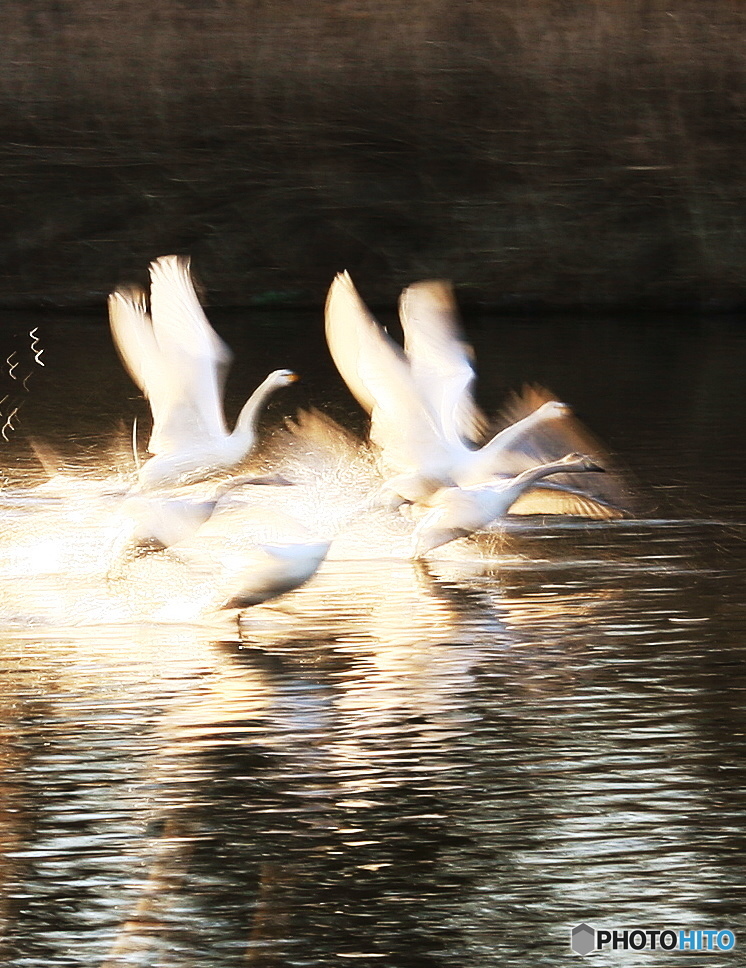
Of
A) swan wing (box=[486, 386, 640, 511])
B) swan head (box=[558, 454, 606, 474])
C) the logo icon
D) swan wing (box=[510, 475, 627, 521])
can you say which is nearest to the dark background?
swan wing (box=[486, 386, 640, 511])

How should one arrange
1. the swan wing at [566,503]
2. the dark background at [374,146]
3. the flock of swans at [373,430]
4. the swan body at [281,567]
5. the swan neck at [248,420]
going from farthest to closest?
the dark background at [374,146], the swan wing at [566,503], the swan neck at [248,420], the flock of swans at [373,430], the swan body at [281,567]

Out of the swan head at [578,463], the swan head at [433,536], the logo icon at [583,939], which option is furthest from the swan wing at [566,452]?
the logo icon at [583,939]

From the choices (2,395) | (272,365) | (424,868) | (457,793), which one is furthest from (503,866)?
(272,365)

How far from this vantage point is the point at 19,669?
10.1 metres

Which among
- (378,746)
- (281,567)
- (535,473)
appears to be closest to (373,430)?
(535,473)

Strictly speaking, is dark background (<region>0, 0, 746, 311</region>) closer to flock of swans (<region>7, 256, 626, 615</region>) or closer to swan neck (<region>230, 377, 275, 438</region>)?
flock of swans (<region>7, 256, 626, 615</region>)

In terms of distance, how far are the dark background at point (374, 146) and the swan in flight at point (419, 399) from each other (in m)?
20.0

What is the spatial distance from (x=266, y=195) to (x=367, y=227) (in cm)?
177

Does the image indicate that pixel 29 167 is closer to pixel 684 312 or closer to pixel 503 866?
pixel 684 312

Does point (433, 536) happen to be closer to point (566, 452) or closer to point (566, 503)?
point (566, 503)

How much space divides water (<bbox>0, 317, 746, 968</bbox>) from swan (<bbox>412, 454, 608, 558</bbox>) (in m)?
0.27

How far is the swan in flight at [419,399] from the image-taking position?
40.1 ft

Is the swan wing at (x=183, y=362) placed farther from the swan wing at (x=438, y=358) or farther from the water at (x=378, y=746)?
the swan wing at (x=438, y=358)

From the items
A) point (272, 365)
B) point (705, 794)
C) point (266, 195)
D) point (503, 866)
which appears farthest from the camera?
point (266, 195)
